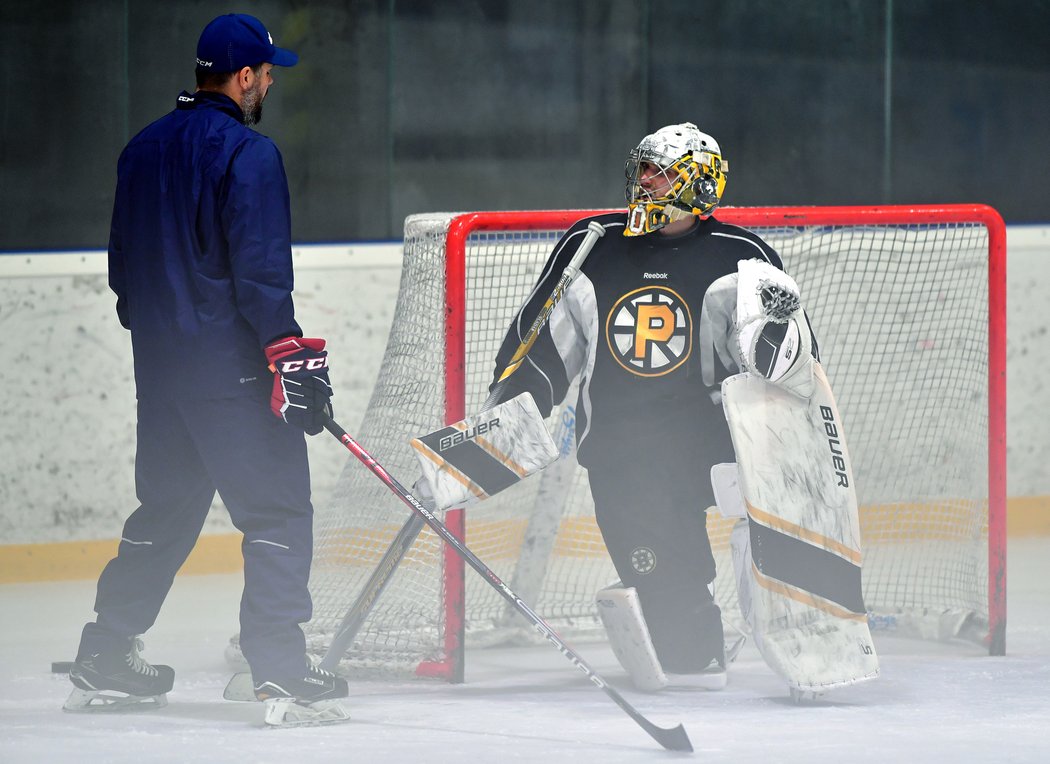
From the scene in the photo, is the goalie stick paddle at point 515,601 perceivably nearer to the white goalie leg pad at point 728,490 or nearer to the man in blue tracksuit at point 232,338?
the man in blue tracksuit at point 232,338

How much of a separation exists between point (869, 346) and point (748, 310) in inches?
76.6

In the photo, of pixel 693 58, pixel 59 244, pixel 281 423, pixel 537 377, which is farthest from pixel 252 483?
pixel 693 58

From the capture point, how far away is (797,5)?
6.41 metres

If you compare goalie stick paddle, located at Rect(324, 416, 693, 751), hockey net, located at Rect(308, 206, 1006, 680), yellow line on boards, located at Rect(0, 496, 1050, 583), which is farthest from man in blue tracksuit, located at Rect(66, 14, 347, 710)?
yellow line on boards, located at Rect(0, 496, 1050, 583)

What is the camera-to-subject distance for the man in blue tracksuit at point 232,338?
346 centimetres

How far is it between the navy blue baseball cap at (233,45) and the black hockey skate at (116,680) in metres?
1.13

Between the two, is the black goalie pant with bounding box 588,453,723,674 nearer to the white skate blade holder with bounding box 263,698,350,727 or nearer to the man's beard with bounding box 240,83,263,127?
the white skate blade holder with bounding box 263,698,350,727

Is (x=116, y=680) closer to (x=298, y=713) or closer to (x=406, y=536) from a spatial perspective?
(x=298, y=713)

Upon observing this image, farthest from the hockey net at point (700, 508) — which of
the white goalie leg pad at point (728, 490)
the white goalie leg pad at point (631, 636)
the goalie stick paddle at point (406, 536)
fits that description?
the white goalie leg pad at point (728, 490)

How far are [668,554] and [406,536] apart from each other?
0.54m

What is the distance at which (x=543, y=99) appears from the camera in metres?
6.15

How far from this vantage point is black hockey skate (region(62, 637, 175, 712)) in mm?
3744

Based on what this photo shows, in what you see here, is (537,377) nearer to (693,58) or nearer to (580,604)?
(580,604)

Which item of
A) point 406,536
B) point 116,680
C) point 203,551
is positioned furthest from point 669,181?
point 203,551
